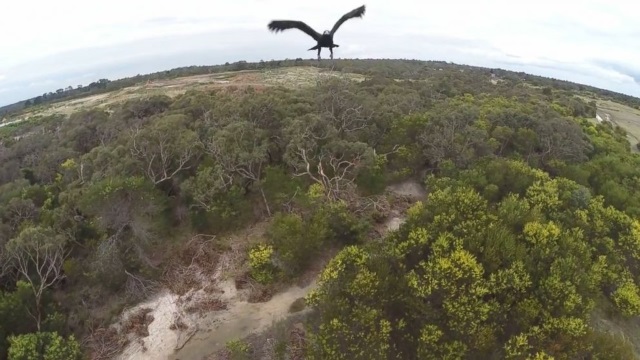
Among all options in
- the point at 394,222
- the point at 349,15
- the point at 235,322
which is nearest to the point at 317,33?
the point at 349,15

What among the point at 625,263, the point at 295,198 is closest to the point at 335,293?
the point at 295,198

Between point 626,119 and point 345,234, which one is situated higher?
point 626,119

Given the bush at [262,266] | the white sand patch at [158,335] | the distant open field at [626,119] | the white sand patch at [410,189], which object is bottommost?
the white sand patch at [158,335]

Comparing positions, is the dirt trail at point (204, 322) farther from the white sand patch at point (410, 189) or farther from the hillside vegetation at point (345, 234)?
the white sand patch at point (410, 189)

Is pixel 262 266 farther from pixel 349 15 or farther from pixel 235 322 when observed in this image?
pixel 349 15

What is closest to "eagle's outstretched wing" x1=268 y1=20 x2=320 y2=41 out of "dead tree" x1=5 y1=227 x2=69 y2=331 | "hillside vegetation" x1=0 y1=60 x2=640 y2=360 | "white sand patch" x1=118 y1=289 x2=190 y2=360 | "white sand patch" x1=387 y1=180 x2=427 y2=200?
"hillside vegetation" x1=0 y1=60 x2=640 y2=360

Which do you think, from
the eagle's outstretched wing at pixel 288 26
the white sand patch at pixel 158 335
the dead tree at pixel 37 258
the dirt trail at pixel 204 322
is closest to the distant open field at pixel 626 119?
the eagle's outstretched wing at pixel 288 26

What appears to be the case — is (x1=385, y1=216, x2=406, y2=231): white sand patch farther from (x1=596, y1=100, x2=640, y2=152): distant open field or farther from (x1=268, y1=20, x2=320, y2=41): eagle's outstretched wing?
(x1=596, y1=100, x2=640, y2=152): distant open field
